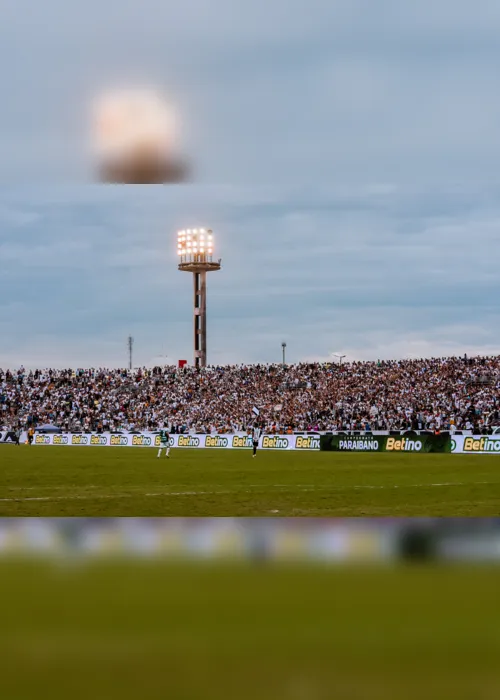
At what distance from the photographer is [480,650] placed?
23.8ft

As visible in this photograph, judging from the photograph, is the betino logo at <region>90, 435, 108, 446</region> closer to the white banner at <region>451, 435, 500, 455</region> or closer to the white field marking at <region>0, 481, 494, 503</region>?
the white banner at <region>451, 435, 500, 455</region>

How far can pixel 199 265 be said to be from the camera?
332 feet

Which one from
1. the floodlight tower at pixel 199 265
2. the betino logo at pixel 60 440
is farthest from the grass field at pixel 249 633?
the floodlight tower at pixel 199 265

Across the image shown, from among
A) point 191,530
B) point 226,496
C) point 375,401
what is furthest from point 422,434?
point 191,530

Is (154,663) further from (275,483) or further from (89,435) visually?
(89,435)

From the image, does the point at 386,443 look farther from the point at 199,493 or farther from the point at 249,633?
the point at 249,633

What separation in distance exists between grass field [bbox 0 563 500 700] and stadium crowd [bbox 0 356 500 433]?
146 feet

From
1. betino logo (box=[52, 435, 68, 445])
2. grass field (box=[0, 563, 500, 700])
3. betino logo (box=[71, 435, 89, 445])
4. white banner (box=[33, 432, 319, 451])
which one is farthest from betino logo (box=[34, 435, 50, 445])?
grass field (box=[0, 563, 500, 700])

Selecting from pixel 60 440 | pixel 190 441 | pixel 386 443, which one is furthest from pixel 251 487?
pixel 60 440

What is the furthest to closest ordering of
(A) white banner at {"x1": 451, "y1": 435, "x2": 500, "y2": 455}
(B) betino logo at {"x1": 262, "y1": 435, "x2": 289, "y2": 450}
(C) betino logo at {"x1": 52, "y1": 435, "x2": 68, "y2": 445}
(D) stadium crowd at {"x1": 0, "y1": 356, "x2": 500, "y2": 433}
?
(C) betino logo at {"x1": 52, "y1": 435, "x2": 68, "y2": 445} < (D) stadium crowd at {"x1": 0, "y1": 356, "x2": 500, "y2": 433} < (B) betino logo at {"x1": 262, "y1": 435, "x2": 289, "y2": 450} < (A) white banner at {"x1": 451, "y1": 435, "x2": 500, "y2": 455}

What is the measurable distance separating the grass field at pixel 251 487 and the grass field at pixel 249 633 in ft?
29.8

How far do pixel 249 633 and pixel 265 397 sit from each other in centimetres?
6338

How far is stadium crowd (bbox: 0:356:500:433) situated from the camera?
6034 cm

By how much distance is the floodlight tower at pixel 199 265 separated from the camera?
333 ft
